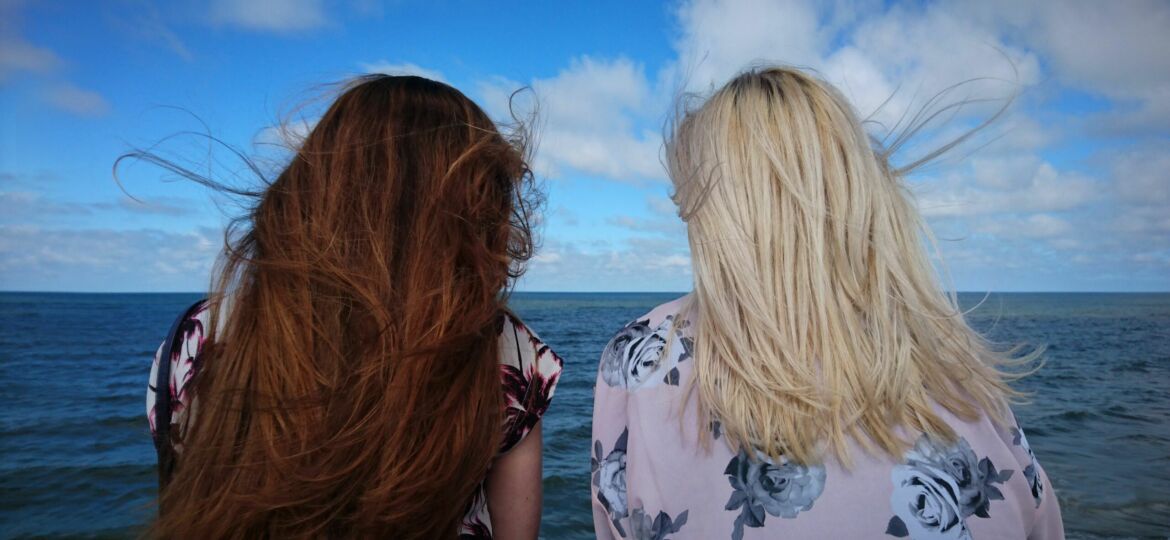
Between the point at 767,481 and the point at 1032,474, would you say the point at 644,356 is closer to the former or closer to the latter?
the point at 767,481

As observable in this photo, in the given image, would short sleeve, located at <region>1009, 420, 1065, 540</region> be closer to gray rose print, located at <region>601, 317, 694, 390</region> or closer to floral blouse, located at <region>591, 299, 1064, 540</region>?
floral blouse, located at <region>591, 299, 1064, 540</region>

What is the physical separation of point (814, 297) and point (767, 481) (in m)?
0.51

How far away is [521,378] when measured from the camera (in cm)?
182

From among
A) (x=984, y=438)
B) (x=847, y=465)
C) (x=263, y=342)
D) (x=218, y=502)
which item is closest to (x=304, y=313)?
(x=263, y=342)

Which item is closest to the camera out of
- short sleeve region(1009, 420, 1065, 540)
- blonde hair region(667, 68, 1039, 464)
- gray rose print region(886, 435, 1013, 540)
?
gray rose print region(886, 435, 1013, 540)

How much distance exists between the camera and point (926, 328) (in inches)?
66.2

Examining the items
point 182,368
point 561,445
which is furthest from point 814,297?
point 561,445

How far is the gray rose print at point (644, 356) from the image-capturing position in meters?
1.76

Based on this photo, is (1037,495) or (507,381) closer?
(1037,495)

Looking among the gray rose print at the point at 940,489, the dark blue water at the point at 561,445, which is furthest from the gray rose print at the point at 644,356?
the dark blue water at the point at 561,445

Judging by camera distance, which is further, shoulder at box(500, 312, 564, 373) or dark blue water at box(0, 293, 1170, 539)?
dark blue water at box(0, 293, 1170, 539)

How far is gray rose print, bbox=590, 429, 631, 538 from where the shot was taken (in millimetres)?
1815

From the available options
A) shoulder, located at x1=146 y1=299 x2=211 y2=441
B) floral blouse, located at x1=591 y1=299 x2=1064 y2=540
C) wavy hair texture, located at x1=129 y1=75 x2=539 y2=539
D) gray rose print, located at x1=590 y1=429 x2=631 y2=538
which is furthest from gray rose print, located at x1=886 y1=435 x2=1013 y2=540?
shoulder, located at x1=146 y1=299 x2=211 y2=441

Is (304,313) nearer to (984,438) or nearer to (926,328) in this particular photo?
(926,328)
